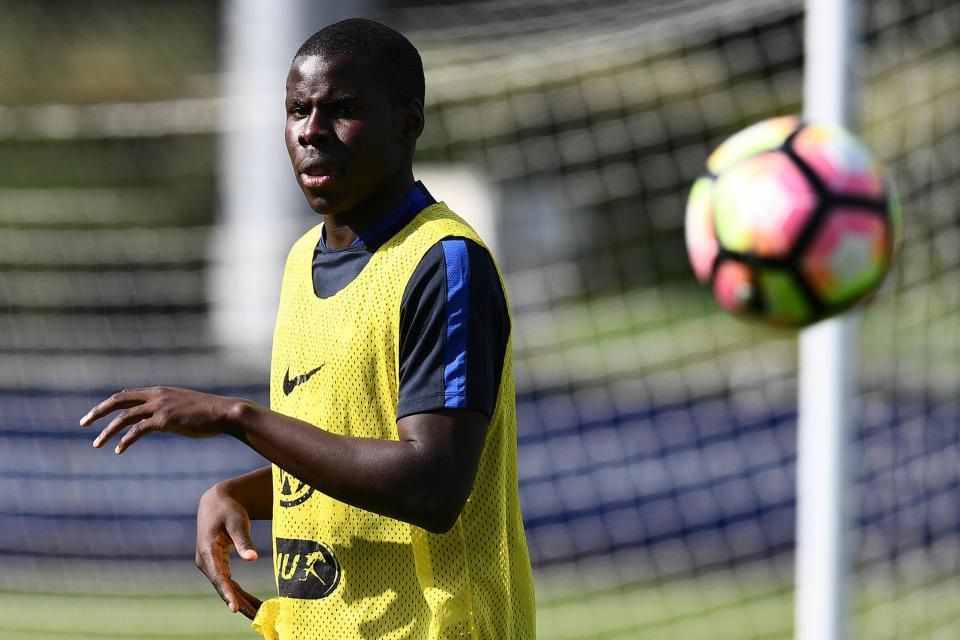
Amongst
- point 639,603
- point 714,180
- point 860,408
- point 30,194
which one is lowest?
point 639,603

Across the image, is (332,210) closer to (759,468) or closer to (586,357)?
(759,468)

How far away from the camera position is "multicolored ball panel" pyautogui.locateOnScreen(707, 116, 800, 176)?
10.1 ft

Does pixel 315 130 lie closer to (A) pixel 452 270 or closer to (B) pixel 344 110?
(B) pixel 344 110

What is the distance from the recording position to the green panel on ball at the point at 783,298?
299 cm

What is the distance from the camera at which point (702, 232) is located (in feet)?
10.2

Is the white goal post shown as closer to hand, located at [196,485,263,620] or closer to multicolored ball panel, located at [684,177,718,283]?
multicolored ball panel, located at [684,177,718,283]

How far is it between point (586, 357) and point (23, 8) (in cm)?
1656

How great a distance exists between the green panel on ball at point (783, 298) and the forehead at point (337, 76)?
124cm

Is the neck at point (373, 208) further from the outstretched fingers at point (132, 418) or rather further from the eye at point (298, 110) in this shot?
the outstretched fingers at point (132, 418)

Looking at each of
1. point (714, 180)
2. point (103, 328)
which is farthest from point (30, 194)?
point (714, 180)

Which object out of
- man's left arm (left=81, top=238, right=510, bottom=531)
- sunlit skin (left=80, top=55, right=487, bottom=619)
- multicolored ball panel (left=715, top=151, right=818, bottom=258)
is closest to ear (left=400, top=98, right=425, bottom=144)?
sunlit skin (left=80, top=55, right=487, bottom=619)

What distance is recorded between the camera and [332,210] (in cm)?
210

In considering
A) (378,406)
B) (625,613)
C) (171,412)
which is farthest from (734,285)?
(625,613)

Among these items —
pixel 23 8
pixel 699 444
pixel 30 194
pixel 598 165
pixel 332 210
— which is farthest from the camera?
pixel 23 8
